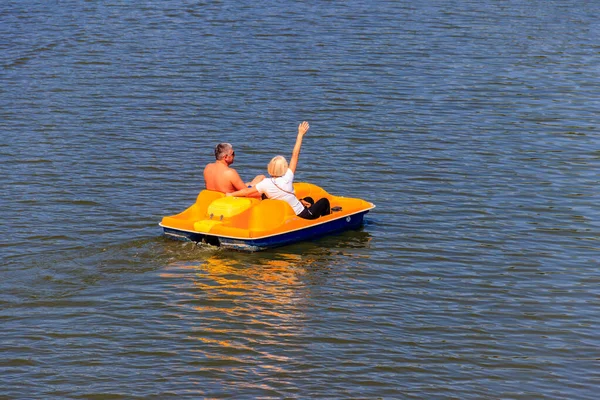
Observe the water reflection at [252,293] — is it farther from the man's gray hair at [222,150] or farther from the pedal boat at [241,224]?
the man's gray hair at [222,150]

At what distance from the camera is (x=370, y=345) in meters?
11.2

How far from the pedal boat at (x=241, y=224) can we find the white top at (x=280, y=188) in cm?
17

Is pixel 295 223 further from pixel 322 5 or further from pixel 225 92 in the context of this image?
pixel 322 5

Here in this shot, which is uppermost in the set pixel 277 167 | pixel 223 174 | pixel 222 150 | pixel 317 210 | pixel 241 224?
pixel 222 150

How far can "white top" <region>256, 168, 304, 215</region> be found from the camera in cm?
1434

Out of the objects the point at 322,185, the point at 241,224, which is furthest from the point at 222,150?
the point at 322,185

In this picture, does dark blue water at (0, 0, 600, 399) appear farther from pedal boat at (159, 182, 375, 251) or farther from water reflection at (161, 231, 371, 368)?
pedal boat at (159, 182, 375, 251)

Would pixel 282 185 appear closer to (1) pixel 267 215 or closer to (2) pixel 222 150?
(1) pixel 267 215

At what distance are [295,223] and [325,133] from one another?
641cm

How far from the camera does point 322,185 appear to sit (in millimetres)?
17438

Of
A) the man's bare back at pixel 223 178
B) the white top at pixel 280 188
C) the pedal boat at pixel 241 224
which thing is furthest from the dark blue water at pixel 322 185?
the man's bare back at pixel 223 178

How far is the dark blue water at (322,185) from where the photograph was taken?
10.8 meters

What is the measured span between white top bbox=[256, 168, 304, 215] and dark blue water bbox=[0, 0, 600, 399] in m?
0.78

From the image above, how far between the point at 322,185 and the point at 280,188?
3171 mm
